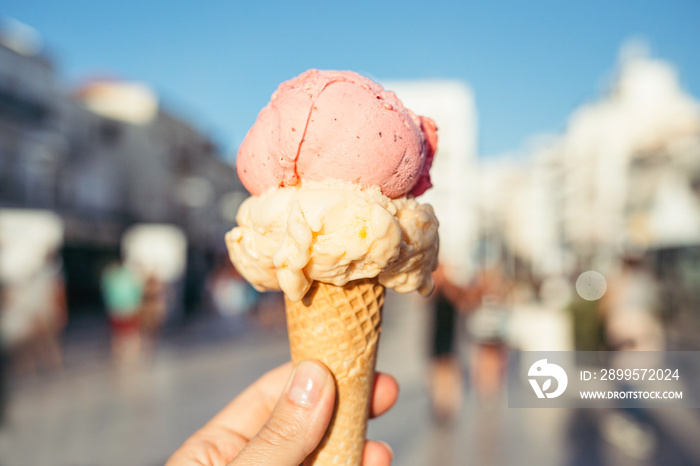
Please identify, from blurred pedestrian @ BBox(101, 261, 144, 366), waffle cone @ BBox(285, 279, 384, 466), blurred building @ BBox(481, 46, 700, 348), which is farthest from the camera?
blurred building @ BBox(481, 46, 700, 348)

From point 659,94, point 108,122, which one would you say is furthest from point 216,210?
point 659,94

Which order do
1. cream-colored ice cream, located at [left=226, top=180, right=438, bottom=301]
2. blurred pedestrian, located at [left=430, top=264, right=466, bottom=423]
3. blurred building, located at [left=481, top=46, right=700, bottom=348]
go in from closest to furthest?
1. cream-colored ice cream, located at [left=226, top=180, right=438, bottom=301]
2. blurred pedestrian, located at [left=430, top=264, right=466, bottom=423]
3. blurred building, located at [left=481, top=46, right=700, bottom=348]

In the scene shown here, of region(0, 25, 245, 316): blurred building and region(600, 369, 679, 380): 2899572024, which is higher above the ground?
region(0, 25, 245, 316): blurred building

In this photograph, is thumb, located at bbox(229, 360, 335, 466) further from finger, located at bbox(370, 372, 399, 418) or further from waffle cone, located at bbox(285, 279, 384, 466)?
finger, located at bbox(370, 372, 399, 418)

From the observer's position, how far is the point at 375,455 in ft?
5.40

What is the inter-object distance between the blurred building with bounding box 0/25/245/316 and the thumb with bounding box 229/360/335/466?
46.6 ft

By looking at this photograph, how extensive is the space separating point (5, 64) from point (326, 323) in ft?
51.1

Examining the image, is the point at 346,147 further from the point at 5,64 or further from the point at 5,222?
the point at 5,64

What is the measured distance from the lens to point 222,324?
13453 millimetres

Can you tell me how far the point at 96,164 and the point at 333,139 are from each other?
17.8 metres

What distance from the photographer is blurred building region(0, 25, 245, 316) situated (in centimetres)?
1363

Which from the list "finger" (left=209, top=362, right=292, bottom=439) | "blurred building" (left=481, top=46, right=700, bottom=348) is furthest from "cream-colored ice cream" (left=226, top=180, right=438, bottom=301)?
"blurred building" (left=481, top=46, right=700, bottom=348)

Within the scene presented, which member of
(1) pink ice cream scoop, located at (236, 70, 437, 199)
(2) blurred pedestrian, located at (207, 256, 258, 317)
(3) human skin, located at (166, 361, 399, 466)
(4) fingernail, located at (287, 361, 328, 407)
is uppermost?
(2) blurred pedestrian, located at (207, 256, 258, 317)

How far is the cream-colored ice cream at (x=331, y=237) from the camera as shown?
1258 millimetres
